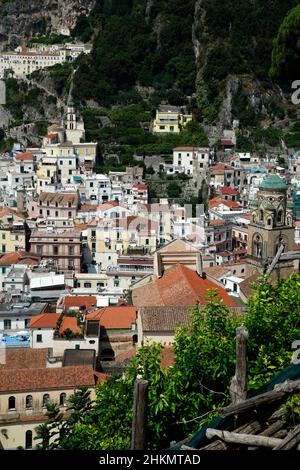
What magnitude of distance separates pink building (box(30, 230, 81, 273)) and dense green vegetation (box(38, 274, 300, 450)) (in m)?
23.1

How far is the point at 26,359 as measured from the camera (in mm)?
18219

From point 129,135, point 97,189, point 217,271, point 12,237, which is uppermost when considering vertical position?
point 129,135

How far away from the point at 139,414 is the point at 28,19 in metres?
84.0

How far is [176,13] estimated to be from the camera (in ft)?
→ 225

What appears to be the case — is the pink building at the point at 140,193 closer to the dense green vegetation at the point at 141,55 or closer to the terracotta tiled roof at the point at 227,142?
the terracotta tiled roof at the point at 227,142

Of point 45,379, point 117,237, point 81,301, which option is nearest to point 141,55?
point 117,237

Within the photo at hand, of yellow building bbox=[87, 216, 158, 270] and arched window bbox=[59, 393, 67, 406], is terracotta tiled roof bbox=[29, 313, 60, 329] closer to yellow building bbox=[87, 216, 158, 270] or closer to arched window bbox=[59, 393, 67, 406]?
arched window bbox=[59, 393, 67, 406]

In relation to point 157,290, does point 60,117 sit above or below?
above

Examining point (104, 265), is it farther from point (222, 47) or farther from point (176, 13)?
point (176, 13)

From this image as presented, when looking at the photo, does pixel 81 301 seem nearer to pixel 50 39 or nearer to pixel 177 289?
pixel 177 289

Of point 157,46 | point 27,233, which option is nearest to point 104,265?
point 27,233

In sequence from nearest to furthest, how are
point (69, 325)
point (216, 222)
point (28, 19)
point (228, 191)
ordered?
1. point (69, 325)
2. point (216, 222)
3. point (228, 191)
4. point (28, 19)

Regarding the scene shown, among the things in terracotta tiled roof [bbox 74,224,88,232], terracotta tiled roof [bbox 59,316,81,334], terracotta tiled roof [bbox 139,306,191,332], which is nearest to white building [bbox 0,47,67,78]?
terracotta tiled roof [bbox 74,224,88,232]
